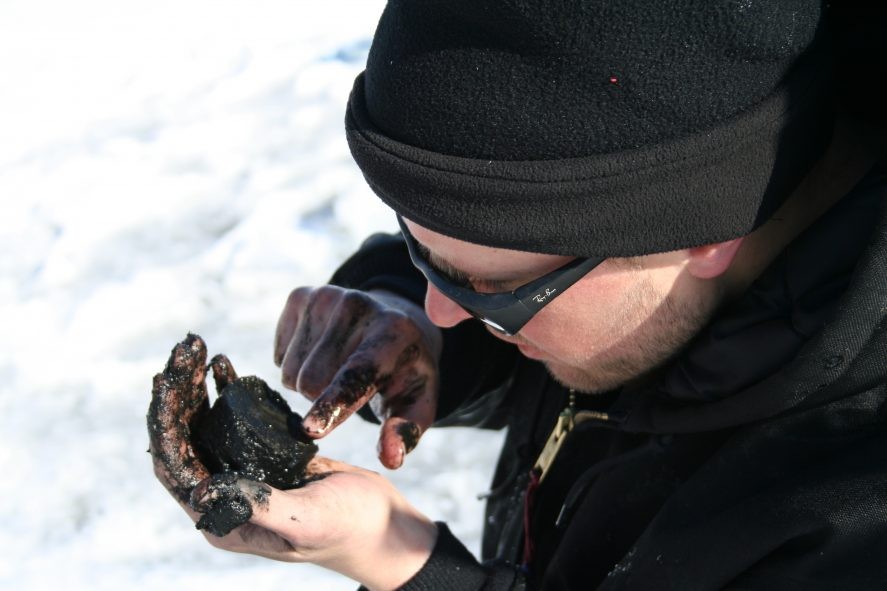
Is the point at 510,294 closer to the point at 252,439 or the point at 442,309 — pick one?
the point at 442,309

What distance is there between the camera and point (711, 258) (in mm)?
1552

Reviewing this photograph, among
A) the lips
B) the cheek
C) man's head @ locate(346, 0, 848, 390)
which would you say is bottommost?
the lips

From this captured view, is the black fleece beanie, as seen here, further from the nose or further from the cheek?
the nose

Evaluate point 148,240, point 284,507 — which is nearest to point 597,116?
point 284,507

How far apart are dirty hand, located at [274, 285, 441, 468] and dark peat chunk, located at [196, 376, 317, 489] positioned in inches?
5.0

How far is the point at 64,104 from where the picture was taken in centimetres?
435

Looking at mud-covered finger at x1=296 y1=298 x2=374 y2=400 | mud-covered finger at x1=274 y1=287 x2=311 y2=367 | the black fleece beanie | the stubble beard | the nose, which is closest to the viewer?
the black fleece beanie

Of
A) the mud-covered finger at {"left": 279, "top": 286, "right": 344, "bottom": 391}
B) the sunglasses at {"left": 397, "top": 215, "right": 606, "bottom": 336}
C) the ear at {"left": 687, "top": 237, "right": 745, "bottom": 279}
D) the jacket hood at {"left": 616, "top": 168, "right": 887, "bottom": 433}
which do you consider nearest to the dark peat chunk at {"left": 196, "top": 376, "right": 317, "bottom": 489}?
the mud-covered finger at {"left": 279, "top": 286, "right": 344, "bottom": 391}

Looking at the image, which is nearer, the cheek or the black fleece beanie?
the black fleece beanie

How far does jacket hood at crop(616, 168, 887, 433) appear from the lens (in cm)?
130

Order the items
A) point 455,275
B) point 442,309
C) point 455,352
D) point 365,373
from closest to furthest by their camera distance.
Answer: point 455,275 < point 442,309 < point 365,373 < point 455,352

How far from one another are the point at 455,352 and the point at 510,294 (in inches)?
27.9

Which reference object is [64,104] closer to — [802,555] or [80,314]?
[80,314]

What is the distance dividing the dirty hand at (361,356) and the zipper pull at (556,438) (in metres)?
0.27
